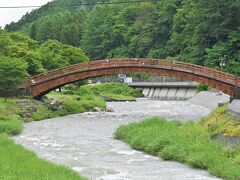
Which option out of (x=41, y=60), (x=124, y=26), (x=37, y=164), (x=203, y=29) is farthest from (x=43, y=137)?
(x=124, y=26)

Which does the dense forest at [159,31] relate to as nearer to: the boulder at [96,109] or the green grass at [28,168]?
the boulder at [96,109]

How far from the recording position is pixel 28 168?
776 inches

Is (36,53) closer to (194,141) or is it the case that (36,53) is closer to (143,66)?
(143,66)

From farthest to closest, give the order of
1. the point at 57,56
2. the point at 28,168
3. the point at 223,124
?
the point at 57,56
the point at 223,124
the point at 28,168

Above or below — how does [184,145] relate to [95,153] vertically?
above

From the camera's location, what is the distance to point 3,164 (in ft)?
65.8

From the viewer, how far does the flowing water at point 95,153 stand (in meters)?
21.0

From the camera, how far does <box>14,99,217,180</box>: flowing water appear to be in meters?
21.0

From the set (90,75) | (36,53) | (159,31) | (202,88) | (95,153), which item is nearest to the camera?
(95,153)

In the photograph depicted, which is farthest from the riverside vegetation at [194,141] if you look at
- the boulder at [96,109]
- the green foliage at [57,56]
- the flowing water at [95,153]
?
the green foliage at [57,56]

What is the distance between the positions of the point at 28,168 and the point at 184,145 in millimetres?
8698

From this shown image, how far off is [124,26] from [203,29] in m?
42.6

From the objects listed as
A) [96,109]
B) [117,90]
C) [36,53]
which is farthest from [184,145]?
[117,90]

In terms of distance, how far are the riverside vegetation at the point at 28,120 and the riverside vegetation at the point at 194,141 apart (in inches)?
242
